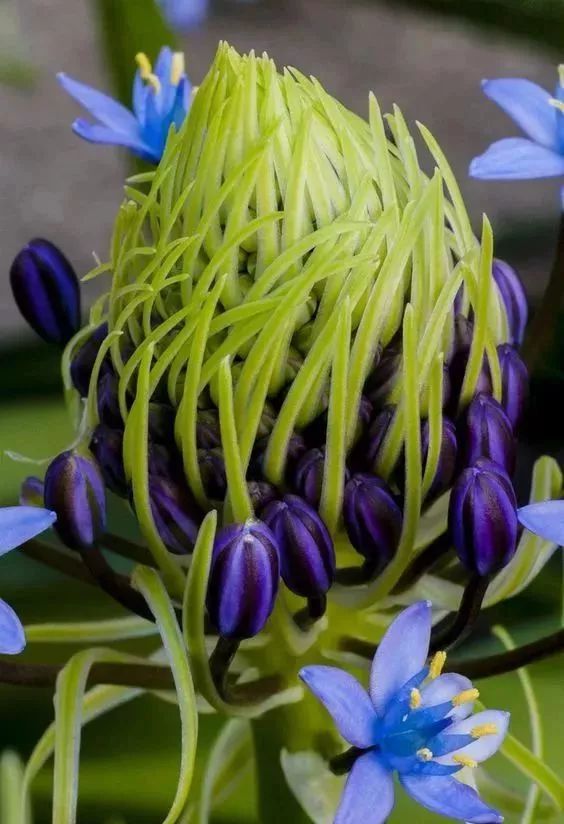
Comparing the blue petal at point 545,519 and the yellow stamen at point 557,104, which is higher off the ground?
the yellow stamen at point 557,104

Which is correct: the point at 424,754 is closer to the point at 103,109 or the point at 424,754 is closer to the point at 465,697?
the point at 465,697

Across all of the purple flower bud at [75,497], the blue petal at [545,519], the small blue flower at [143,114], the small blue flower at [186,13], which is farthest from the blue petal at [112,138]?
the small blue flower at [186,13]

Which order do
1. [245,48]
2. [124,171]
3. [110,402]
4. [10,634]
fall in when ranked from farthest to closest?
[245,48]
[124,171]
[110,402]
[10,634]

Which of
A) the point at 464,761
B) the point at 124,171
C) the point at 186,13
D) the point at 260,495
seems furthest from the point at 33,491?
the point at 186,13

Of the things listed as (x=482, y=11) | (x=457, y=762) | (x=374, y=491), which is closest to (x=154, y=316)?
(x=374, y=491)

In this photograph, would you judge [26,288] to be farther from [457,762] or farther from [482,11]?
[482,11]

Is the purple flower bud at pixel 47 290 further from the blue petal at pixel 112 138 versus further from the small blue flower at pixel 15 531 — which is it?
the small blue flower at pixel 15 531
